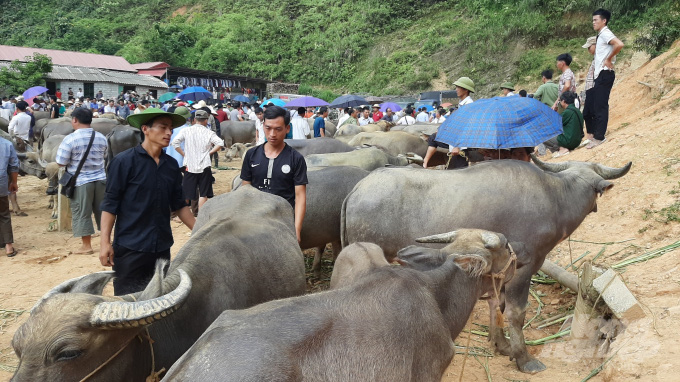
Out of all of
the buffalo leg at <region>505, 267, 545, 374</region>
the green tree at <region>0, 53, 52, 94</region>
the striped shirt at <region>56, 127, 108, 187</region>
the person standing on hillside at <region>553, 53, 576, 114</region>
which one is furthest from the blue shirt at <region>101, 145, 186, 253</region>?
the green tree at <region>0, 53, 52, 94</region>

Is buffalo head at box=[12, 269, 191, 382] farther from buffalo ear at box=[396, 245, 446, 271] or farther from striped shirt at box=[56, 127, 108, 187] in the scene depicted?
striped shirt at box=[56, 127, 108, 187]

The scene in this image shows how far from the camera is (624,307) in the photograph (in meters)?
4.69

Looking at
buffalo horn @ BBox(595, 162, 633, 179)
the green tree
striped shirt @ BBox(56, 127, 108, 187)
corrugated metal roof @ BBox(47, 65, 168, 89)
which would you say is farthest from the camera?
corrugated metal roof @ BBox(47, 65, 168, 89)

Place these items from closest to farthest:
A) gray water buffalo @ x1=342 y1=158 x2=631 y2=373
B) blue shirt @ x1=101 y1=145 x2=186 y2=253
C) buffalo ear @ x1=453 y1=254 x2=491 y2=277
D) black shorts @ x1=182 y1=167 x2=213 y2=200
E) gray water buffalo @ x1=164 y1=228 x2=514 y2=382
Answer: gray water buffalo @ x1=164 y1=228 x2=514 y2=382
buffalo ear @ x1=453 y1=254 x2=491 y2=277
blue shirt @ x1=101 y1=145 x2=186 y2=253
gray water buffalo @ x1=342 y1=158 x2=631 y2=373
black shorts @ x1=182 y1=167 x2=213 y2=200

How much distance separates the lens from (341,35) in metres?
51.8

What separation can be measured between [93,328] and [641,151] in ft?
27.4

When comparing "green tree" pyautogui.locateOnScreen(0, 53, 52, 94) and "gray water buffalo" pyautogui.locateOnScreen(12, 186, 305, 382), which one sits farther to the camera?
"green tree" pyautogui.locateOnScreen(0, 53, 52, 94)

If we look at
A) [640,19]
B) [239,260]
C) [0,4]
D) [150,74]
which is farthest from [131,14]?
[239,260]

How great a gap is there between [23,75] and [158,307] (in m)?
30.2

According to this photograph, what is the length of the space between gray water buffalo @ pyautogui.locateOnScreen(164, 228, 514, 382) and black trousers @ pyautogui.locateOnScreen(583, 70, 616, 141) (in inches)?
279

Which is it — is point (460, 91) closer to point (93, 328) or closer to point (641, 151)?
point (641, 151)

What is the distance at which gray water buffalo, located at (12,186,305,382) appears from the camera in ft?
8.59

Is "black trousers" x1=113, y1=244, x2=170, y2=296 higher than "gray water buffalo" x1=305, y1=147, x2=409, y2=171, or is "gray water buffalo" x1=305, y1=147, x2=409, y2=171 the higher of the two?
"gray water buffalo" x1=305, y1=147, x2=409, y2=171

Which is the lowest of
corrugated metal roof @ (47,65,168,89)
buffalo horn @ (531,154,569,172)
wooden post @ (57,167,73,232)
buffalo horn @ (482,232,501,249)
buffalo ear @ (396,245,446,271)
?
wooden post @ (57,167,73,232)
